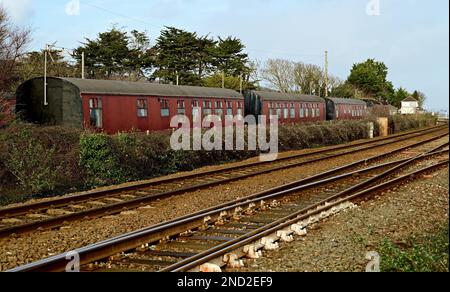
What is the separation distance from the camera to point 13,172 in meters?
14.7

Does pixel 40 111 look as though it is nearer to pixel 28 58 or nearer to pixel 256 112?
pixel 256 112

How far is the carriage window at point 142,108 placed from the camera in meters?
20.5

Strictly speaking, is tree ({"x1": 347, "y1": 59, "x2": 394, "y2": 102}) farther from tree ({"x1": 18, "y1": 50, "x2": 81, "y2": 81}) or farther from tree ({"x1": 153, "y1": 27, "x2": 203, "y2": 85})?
tree ({"x1": 18, "y1": 50, "x2": 81, "y2": 81})

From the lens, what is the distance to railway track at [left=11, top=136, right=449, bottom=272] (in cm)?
661

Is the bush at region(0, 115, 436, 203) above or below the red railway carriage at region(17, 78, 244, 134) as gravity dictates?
below

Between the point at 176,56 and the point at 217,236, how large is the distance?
44.1 m

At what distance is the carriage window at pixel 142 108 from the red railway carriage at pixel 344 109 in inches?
977

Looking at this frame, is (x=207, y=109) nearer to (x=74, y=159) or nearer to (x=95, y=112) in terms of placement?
(x=95, y=112)

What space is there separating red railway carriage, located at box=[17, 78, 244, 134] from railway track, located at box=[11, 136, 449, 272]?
8666 millimetres

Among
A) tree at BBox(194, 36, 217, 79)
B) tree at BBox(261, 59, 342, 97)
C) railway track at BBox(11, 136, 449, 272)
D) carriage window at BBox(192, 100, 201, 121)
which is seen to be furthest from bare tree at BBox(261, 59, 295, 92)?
railway track at BBox(11, 136, 449, 272)

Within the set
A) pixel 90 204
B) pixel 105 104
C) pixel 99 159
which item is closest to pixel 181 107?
pixel 105 104

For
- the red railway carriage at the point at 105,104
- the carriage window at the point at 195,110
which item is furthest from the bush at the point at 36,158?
the carriage window at the point at 195,110

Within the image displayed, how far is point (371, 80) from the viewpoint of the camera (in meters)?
81.9

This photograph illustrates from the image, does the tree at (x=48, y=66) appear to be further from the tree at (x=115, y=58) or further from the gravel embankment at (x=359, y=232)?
the gravel embankment at (x=359, y=232)
